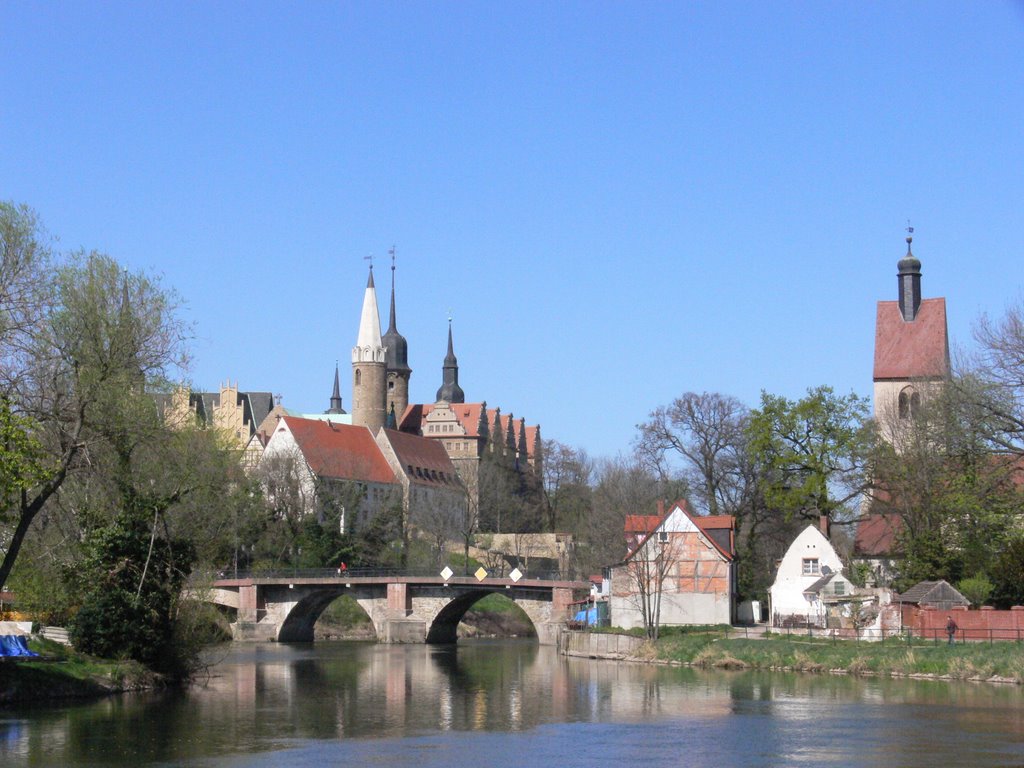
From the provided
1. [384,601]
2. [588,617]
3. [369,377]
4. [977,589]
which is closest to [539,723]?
[977,589]

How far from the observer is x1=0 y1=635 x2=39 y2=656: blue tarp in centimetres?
3488

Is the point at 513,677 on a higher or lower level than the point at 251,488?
lower

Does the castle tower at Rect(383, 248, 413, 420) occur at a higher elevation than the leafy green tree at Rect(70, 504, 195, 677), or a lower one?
higher

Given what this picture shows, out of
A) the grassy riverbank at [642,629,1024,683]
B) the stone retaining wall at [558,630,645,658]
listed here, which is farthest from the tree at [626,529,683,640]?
the grassy riverbank at [642,629,1024,683]

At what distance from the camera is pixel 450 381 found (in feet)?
463

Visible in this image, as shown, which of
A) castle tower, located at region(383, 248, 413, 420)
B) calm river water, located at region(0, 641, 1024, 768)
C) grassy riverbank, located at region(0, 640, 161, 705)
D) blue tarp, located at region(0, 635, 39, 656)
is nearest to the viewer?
calm river water, located at region(0, 641, 1024, 768)

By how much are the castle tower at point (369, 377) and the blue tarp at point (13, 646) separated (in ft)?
274

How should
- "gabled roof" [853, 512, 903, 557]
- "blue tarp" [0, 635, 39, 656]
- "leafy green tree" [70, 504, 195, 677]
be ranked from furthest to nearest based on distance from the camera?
"gabled roof" [853, 512, 903, 557] < "leafy green tree" [70, 504, 195, 677] < "blue tarp" [0, 635, 39, 656]

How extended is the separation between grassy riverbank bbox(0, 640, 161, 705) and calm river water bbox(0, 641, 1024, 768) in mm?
755

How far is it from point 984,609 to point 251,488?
4318 cm

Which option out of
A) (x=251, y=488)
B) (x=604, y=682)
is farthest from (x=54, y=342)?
(x=251, y=488)

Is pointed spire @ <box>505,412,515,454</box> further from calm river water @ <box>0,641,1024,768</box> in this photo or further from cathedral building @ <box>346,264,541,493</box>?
calm river water @ <box>0,641,1024,768</box>

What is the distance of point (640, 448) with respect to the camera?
70.9 meters

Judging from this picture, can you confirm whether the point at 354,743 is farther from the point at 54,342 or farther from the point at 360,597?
the point at 360,597
